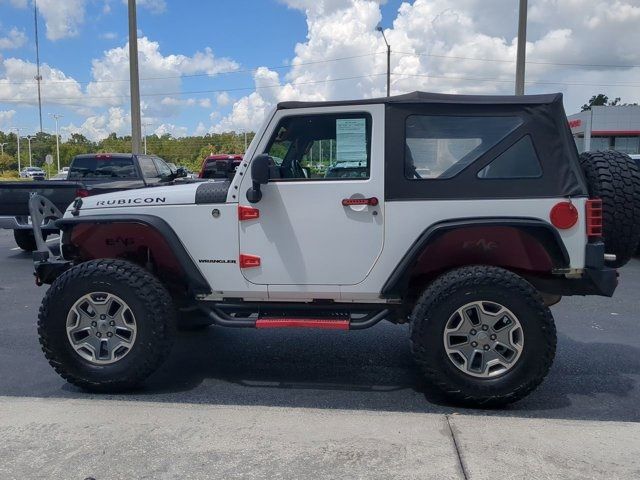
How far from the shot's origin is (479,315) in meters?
4.18

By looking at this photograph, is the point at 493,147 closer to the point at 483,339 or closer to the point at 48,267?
the point at 483,339

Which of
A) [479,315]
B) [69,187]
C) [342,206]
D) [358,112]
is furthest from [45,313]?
[69,187]

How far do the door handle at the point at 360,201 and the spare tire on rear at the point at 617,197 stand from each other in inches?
58.3

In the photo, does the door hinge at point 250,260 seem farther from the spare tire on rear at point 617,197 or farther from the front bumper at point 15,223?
the front bumper at point 15,223

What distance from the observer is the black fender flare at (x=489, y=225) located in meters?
4.10

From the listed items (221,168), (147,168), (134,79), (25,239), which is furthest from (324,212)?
(134,79)

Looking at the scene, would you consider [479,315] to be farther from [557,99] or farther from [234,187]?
[234,187]

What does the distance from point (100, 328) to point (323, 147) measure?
2.08 meters

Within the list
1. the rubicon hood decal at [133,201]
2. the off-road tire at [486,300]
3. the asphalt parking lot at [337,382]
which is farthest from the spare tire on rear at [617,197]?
the rubicon hood decal at [133,201]

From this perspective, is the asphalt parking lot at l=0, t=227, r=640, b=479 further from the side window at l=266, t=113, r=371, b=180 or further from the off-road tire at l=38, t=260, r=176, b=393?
the side window at l=266, t=113, r=371, b=180

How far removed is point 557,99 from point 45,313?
3854mm

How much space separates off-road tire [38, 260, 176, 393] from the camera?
4387 millimetres

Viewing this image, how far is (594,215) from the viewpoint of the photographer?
4113 millimetres

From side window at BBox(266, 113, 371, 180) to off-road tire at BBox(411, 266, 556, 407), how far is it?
986 millimetres
